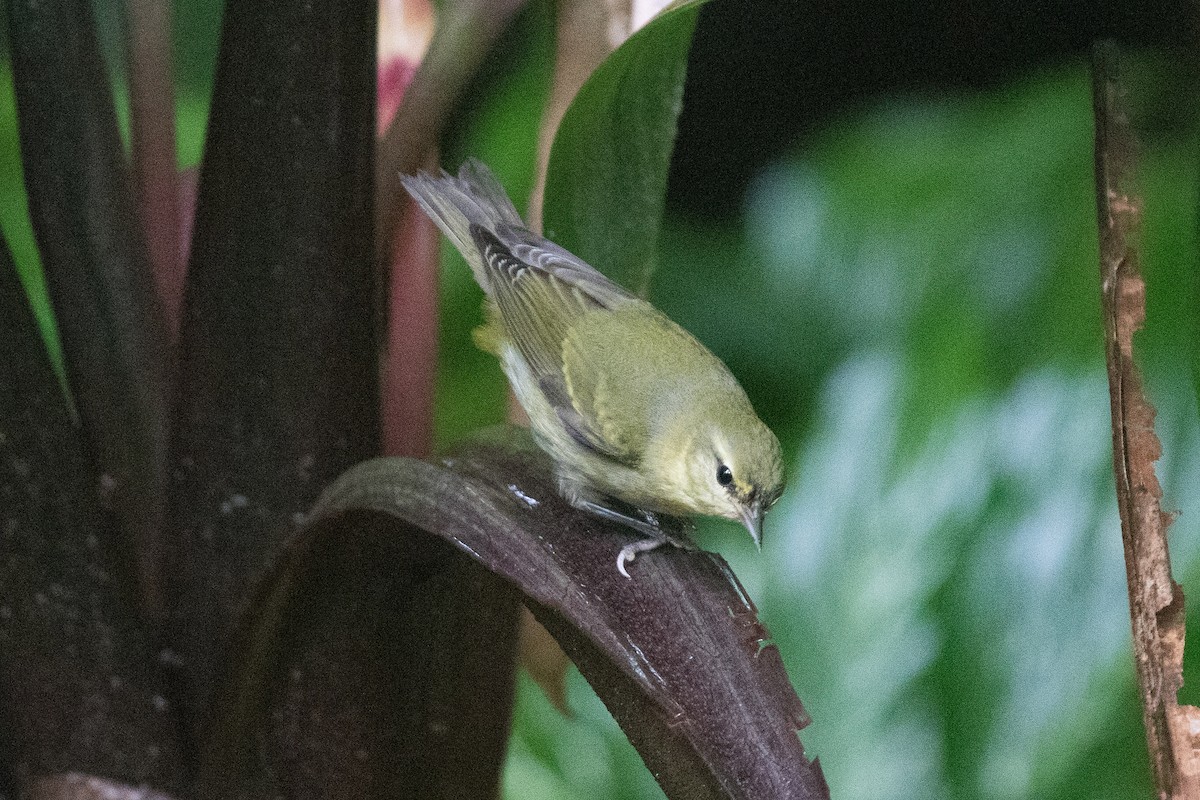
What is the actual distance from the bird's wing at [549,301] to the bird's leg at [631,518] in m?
0.04

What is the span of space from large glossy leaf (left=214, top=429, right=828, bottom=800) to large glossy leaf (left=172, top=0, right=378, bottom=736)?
0.15 ft

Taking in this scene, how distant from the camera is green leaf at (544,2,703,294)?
0.52 metres

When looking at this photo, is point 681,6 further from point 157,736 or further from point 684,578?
point 157,736

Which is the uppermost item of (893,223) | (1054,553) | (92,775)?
(893,223)

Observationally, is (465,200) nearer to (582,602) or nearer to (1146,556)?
(582,602)

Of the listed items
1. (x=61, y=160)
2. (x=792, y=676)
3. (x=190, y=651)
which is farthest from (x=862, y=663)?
(x=61, y=160)

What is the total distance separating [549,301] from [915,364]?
25 cm

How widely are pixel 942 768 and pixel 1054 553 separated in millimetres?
153

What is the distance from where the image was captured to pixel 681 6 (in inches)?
17.7

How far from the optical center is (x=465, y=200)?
613 mm

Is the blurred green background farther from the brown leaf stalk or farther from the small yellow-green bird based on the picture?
the brown leaf stalk

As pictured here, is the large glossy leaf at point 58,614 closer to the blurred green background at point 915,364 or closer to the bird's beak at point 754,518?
the blurred green background at point 915,364

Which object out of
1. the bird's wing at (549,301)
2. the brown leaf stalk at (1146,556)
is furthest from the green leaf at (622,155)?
the brown leaf stalk at (1146,556)

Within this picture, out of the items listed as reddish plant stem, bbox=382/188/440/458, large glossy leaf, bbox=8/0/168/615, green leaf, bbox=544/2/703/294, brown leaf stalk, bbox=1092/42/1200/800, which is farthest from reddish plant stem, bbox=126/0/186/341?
brown leaf stalk, bbox=1092/42/1200/800
